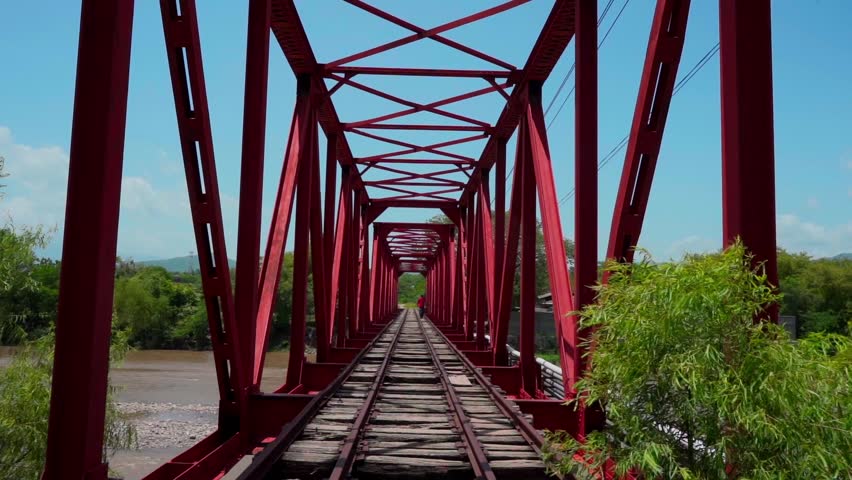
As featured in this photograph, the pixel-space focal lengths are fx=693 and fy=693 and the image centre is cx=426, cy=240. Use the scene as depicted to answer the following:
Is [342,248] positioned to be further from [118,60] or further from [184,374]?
[184,374]

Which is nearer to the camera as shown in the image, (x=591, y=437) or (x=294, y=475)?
(x=591, y=437)

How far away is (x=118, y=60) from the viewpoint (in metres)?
3.75

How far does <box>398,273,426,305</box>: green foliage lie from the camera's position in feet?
405

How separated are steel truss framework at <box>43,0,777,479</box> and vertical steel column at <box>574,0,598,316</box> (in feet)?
0.05

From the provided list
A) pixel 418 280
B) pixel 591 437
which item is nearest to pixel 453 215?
pixel 591 437

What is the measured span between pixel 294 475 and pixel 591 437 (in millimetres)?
2443

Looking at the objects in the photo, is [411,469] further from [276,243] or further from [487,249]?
[487,249]

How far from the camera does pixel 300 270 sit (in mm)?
9805

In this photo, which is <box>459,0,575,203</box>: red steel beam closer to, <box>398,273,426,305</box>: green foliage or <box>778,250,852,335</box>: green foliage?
<box>778,250,852,335</box>: green foliage

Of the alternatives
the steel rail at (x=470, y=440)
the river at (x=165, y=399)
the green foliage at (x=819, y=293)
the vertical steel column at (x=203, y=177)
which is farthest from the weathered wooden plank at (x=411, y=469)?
the green foliage at (x=819, y=293)

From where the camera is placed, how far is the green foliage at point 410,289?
123 metres

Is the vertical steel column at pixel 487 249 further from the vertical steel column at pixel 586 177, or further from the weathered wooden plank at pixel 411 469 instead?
the weathered wooden plank at pixel 411 469

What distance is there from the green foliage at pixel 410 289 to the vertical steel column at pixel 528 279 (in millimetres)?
106109

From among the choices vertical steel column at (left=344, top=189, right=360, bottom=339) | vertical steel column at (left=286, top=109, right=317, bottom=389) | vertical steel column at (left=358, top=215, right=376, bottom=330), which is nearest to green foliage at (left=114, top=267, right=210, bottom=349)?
vertical steel column at (left=358, top=215, right=376, bottom=330)
